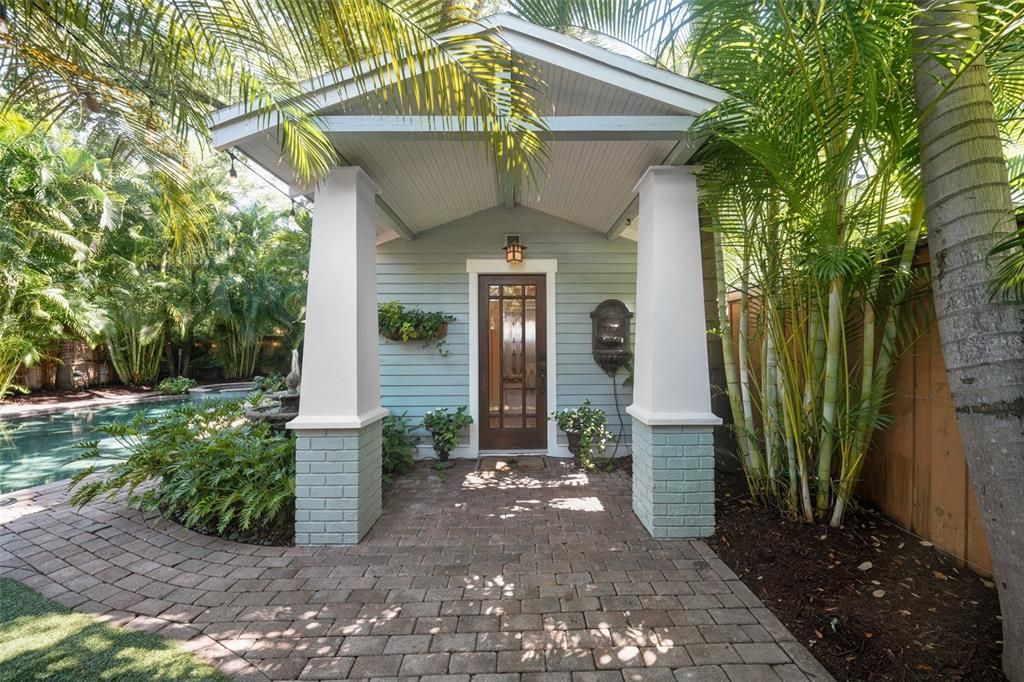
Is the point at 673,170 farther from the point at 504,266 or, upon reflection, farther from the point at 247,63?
the point at 247,63

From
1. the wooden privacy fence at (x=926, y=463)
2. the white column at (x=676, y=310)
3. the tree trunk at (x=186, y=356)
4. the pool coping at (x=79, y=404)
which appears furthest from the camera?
the tree trunk at (x=186, y=356)

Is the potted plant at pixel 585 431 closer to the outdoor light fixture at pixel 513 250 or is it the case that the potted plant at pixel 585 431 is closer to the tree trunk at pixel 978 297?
the outdoor light fixture at pixel 513 250

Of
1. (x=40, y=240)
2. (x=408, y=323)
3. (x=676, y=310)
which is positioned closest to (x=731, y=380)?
(x=676, y=310)

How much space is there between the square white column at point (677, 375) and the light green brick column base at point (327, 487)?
6.31 ft

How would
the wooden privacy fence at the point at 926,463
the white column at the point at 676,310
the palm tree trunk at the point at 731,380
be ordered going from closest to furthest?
the wooden privacy fence at the point at 926,463, the white column at the point at 676,310, the palm tree trunk at the point at 731,380

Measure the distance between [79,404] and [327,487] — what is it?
1055 cm

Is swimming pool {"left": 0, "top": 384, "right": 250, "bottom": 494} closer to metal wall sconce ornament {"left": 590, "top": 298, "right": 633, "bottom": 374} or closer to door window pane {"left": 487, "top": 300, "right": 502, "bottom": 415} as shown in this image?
door window pane {"left": 487, "top": 300, "right": 502, "bottom": 415}

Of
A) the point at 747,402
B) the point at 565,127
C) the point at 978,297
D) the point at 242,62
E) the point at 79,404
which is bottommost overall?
the point at 79,404

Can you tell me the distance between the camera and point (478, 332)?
15.4 ft

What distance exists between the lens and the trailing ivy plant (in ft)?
14.7

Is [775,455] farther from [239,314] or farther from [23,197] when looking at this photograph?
[239,314]

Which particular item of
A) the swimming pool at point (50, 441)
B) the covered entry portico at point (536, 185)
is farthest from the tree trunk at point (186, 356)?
the covered entry portico at point (536, 185)

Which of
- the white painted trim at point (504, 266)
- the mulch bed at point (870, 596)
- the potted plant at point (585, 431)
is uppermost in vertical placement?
the white painted trim at point (504, 266)

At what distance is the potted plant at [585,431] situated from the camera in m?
4.23
